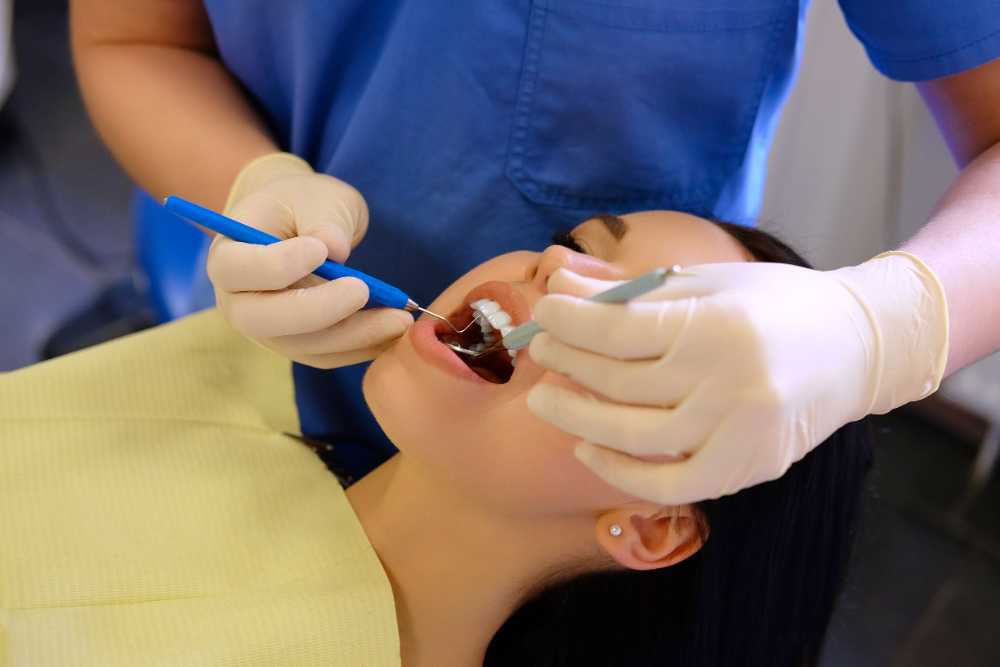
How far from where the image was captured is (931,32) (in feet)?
3.04

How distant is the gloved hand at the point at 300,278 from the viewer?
0.92 m

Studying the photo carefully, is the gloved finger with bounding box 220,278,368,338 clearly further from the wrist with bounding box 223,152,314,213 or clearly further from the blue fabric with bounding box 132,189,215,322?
the blue fabric with bounding box 132,189,215,322

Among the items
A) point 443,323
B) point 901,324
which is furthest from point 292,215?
point 901,324

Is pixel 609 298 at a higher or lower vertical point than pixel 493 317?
higher

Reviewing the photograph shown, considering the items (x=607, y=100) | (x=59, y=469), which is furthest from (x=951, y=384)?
(x=59, y=469)

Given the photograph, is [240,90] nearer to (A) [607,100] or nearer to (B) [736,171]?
(A) [607,100]

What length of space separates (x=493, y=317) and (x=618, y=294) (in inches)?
9.6

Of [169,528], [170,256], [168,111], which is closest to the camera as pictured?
[169,528]

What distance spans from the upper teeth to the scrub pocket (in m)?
0.19

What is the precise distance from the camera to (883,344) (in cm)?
77

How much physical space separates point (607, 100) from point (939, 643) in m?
1.58

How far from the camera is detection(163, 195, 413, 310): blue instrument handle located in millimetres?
890

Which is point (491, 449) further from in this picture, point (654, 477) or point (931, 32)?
point (931, 32)

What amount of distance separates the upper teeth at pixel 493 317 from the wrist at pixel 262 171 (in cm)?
31
